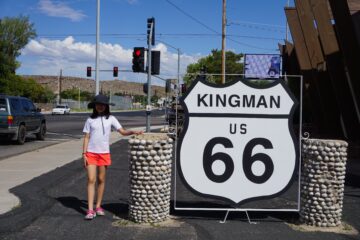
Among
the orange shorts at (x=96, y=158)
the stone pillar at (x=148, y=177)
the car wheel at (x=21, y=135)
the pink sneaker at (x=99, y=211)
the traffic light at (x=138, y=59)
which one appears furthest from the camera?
the traffic light at (x=138, y=59)

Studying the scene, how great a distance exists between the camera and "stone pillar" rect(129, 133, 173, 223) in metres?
6.28

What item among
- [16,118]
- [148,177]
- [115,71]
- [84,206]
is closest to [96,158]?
[148,177]

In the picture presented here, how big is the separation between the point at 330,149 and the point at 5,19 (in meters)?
74.8

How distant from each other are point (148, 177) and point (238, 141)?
4.23 ft

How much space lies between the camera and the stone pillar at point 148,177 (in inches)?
247

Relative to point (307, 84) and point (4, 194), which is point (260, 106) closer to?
point (4, 194)

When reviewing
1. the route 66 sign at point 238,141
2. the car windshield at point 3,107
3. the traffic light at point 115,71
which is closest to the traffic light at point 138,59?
the car windshield at point 3,107

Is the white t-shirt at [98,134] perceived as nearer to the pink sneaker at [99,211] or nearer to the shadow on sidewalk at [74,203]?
the pink sneaker at [99,211]

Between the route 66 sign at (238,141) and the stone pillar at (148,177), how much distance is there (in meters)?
0.32

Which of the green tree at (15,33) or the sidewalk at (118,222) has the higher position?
the green tree at (15,33)

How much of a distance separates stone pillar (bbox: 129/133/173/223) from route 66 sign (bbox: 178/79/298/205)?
0.32 metres

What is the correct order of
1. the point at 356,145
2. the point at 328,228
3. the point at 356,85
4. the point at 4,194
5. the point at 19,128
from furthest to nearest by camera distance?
the point at 19,128, the point at 356,145, the point at 356,85, the point at 4,194, the point at 328,228

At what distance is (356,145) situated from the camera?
15281 mm

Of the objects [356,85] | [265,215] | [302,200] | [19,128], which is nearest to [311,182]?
[302,200]
